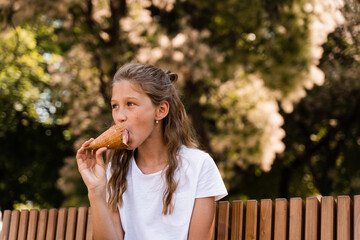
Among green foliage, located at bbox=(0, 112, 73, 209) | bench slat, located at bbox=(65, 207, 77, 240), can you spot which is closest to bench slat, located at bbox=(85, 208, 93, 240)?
bench slat, located at bbox=(65, 207, 77, 240)

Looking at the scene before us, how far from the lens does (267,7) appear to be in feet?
36.5

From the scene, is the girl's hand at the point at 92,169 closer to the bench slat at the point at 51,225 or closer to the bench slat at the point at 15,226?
the bench slat at the point at 51,225

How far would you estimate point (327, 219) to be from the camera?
2.97 metres

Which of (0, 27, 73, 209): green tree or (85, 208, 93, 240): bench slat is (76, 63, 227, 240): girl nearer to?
(85, 208, 93, 240): bench slat

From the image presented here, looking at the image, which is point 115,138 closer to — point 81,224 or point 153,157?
point 153,157

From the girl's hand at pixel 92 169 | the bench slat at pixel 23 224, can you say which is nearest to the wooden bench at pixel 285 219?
the bench slat at pixel 23 224

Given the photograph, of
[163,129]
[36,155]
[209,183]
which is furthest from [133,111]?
[36,155]

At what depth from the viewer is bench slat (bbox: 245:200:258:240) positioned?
3.22m

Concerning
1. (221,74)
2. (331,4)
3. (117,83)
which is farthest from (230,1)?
(117,83)

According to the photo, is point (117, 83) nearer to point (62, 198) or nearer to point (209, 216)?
point (209, 216)

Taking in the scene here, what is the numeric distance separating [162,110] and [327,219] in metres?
1.18

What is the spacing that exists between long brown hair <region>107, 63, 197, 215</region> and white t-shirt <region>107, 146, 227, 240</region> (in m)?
0.04

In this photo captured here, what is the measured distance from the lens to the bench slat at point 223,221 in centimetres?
334

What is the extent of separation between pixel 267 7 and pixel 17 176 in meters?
10.6
